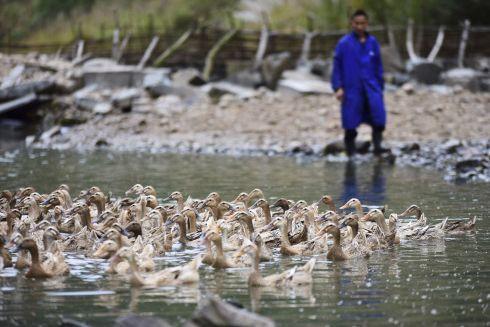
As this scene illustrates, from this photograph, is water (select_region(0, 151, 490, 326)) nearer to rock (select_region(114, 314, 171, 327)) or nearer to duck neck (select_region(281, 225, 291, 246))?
duck neck (select_region(281, 225, 291, 246))

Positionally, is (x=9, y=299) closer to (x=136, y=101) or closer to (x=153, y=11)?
(x=136, y=101)

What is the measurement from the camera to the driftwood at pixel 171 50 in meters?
35.4

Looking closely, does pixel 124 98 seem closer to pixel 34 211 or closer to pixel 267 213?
pixel 34 211

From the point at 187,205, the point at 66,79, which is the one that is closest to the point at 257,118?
the point at 66,79

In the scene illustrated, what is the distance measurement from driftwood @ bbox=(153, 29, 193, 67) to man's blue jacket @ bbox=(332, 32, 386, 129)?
1651 centimetres

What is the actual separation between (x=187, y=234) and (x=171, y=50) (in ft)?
78.8

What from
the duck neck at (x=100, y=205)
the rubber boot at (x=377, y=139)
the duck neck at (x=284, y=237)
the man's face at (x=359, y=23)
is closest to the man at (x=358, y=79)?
the man's face at (x=359, y=23)

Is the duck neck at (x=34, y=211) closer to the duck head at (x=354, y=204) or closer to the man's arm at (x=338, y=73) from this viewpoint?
the duck head at (x=354, y=204)

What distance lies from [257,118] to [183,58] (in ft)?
29.0

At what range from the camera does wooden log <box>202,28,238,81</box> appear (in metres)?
34.8

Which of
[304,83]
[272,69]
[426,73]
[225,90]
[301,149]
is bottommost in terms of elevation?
[301,149]

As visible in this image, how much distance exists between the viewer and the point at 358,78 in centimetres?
1941

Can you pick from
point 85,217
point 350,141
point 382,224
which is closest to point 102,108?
point 350,141

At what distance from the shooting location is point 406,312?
8.40m
